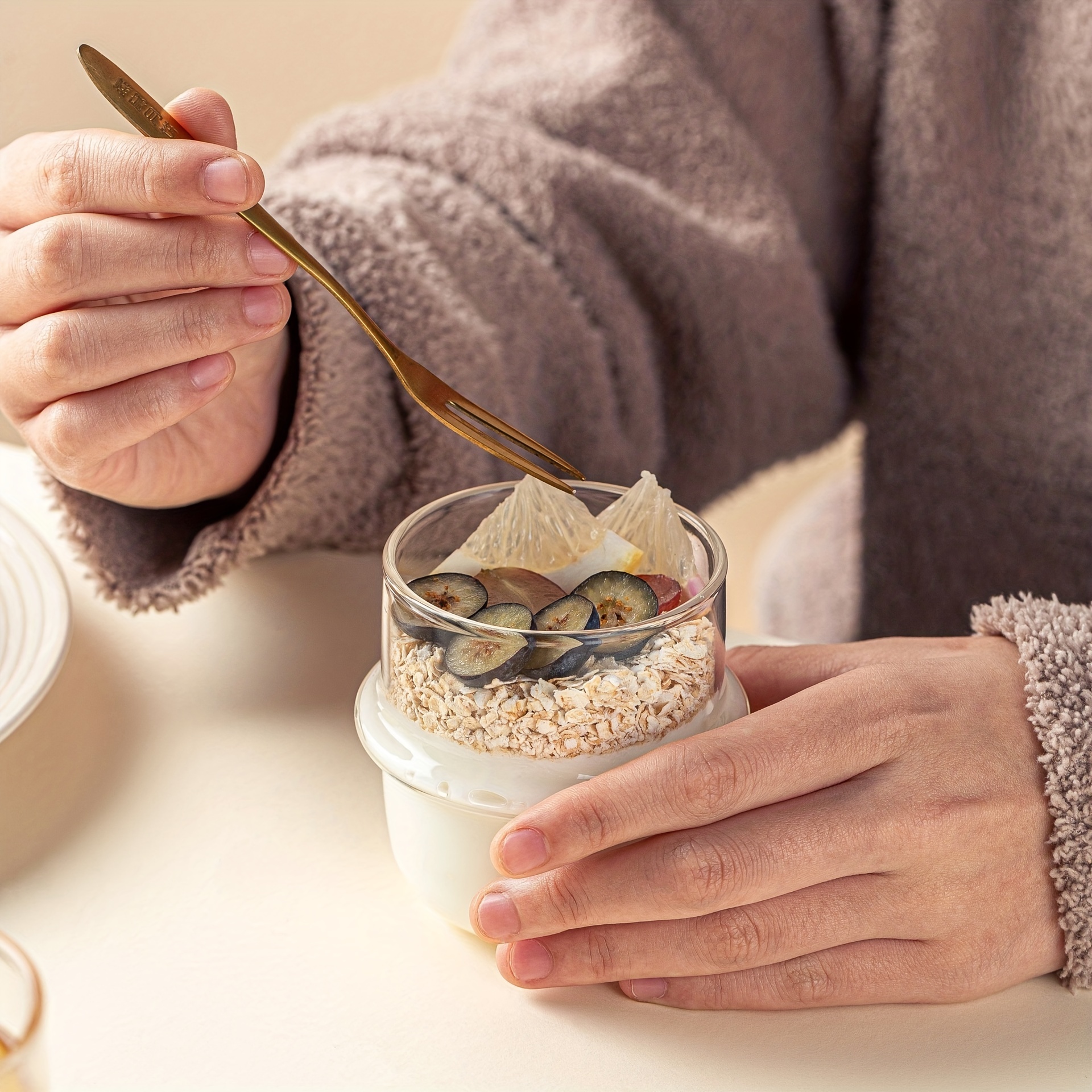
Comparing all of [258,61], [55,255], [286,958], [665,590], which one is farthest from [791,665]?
[258,61]

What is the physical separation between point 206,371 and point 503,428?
0.12 metres

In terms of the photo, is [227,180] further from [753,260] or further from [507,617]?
[753,260]

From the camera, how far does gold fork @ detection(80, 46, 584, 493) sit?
38 centimetres

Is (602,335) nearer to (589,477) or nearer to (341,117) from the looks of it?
(589,477)

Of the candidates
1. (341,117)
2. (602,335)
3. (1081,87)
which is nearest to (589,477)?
(602,335)

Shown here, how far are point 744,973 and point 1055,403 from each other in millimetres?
513

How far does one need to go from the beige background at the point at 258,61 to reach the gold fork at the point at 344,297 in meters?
0.10

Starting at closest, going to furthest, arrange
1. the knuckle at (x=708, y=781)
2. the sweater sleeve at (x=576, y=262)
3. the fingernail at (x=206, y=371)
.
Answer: the knuckle at (x=708, y=781) → the fingernail at (x=206, y=371) → the sweater sleeve at (x=576, y=262)

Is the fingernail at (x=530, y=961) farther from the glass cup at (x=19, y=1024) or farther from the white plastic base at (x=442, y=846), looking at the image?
the glass cup at (x=19, y=1024)

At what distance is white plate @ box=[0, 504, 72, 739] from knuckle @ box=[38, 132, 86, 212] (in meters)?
0.18

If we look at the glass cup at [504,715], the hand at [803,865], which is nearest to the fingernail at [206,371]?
the glass cup at [504,715]

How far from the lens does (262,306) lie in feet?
1.38

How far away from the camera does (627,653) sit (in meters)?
0.33

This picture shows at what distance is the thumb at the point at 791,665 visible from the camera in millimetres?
409
